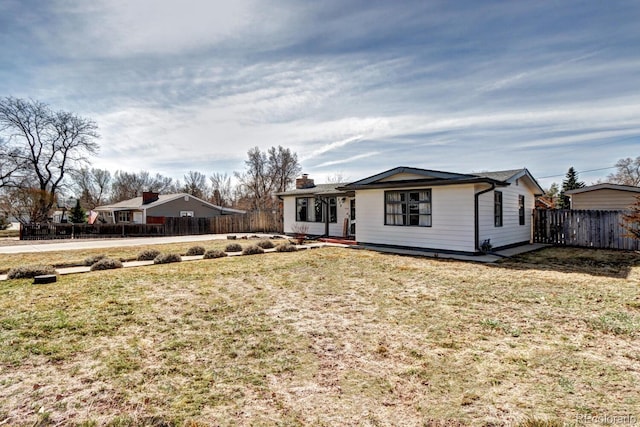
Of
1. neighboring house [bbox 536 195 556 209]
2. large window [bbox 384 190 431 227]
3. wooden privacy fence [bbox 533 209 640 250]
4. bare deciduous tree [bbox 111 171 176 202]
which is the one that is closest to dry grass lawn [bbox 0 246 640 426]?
large window [bbox 384 190 431 227]

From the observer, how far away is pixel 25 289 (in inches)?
229

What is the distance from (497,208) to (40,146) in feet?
118

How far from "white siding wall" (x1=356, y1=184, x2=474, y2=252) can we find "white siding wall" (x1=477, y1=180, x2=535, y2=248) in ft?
1.77

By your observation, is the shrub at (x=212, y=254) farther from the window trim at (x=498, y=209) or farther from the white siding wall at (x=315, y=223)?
the window trim at (x=498, y=209)

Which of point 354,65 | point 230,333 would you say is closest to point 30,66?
point 354,65

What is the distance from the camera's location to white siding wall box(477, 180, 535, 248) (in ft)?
35.7

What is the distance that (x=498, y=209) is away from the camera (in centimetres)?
1191

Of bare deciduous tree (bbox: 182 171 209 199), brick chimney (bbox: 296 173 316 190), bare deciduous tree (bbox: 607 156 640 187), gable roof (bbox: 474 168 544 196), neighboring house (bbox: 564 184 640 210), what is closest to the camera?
gable roof (bbox: 474 168 544 196)

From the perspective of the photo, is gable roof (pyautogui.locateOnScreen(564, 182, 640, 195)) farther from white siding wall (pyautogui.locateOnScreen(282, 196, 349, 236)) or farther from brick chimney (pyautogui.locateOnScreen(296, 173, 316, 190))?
brick chimney (pyautogui.locateOnScreen(296, 173, 316, 190))

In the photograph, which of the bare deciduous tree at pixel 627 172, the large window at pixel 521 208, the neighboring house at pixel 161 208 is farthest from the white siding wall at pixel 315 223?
the bare deciduous tree at pixel 627 172

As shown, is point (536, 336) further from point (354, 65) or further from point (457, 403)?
point (354, 65)

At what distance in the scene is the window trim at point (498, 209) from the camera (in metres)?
11.6

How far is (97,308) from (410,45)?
1024cm

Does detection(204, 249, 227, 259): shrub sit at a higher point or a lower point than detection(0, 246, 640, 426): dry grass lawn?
higher
